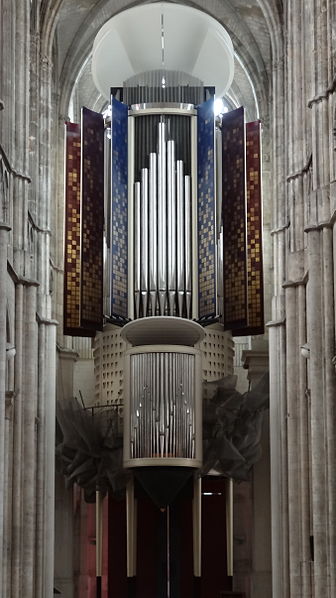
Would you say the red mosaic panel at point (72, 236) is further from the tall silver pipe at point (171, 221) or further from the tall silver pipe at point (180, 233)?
the tall silver pipe at point (180, 233)

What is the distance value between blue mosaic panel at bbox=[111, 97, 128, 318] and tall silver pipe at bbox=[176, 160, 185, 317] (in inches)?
50.3

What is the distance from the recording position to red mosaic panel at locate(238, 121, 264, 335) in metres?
36.1

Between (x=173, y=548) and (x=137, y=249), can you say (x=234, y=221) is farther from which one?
(x=173, y=548)

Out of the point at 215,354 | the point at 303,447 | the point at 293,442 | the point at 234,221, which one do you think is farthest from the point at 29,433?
the point at 234,221

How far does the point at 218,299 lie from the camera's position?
36000mm

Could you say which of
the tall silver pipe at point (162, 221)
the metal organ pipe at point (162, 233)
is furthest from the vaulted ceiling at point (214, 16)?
the tall silver pipe at point (162, 221)

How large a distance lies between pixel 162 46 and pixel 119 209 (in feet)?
16.3

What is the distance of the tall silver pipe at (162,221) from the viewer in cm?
3562

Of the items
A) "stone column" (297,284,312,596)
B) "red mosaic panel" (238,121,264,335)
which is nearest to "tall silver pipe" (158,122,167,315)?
"red mosaic panel" (238,121,264,335)

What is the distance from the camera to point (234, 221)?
3638cm

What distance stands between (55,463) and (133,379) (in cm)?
332

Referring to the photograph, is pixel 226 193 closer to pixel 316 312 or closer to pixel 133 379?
pixel 133 379

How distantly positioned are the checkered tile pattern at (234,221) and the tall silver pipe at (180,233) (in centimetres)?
112

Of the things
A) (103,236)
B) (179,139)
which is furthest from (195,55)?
(103,236)
